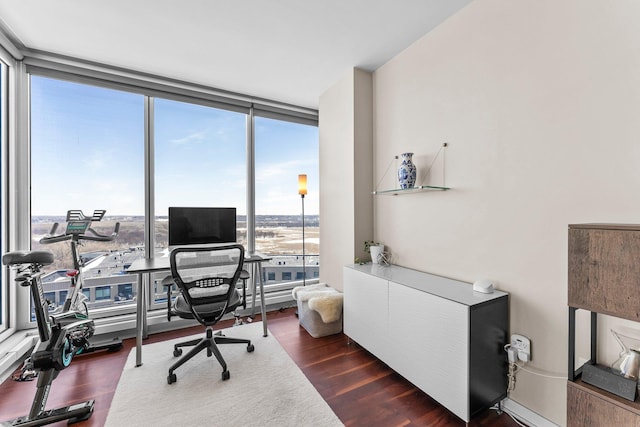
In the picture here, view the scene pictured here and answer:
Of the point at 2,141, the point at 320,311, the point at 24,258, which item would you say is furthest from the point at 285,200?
the point at 2,141

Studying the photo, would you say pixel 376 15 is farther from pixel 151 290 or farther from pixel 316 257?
pixel 151 290

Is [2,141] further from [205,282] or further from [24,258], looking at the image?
[205,282]

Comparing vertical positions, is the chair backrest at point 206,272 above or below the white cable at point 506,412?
above

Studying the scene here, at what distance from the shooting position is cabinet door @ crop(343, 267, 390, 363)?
6.81ft

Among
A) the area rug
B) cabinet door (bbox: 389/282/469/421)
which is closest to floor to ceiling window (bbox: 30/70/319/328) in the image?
the area rug

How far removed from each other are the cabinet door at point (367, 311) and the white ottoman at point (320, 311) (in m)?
0.14

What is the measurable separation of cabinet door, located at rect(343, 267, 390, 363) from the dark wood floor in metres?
0.17

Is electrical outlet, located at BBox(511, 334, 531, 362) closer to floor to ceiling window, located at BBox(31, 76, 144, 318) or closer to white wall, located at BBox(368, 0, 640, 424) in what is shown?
white wall, located at BBox(368, 0, 640, 424)

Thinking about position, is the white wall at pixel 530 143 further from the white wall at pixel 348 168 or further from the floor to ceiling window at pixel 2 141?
the floor to ceiling window at pixel 2 141

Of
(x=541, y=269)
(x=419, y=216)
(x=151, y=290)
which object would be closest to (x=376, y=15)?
(x=419, y=216)

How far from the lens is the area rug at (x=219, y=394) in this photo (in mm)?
1626

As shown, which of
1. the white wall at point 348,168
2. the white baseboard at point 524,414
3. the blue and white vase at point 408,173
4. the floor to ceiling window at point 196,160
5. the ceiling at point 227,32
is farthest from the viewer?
the floor to ceiling window at point 196,160

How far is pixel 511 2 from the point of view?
1.64 meters

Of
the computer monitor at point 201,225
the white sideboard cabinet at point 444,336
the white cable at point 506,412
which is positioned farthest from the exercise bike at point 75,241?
the white cable at point 506,412
